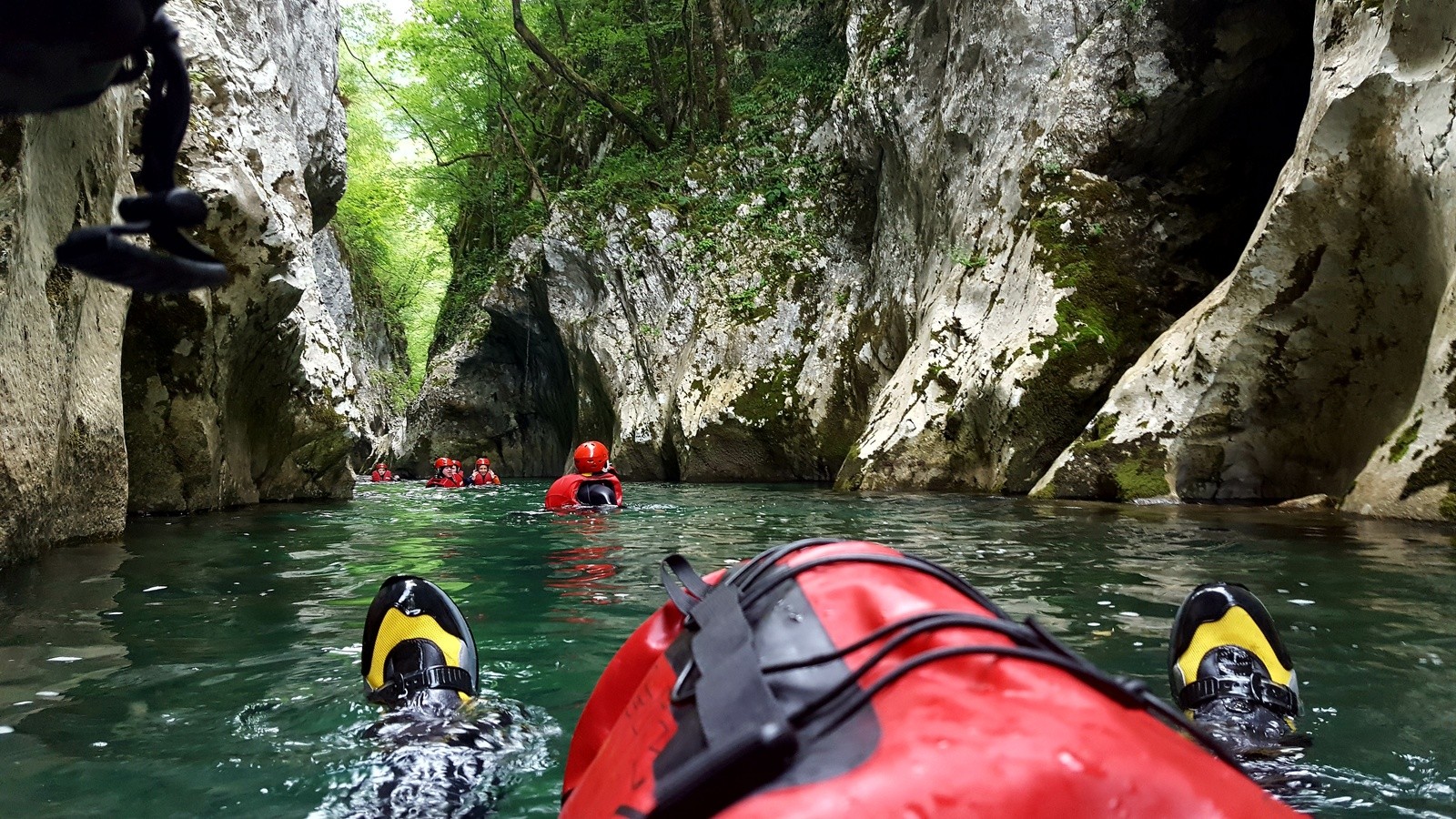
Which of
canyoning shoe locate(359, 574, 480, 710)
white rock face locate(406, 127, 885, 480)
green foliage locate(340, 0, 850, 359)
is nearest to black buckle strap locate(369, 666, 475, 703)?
canyoning shoe locate(359, 574, 480, 710)

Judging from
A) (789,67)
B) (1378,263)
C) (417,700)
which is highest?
(789,67)

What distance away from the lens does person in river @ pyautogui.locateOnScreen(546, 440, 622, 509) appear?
9.09 m

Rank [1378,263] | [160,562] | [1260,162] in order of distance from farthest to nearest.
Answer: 1. [1260,162]
2. [1378,263]
3. [160,562]

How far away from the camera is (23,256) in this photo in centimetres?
422

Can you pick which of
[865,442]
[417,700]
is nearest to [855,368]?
[865,442]

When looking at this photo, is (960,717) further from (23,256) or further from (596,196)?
(596,196)

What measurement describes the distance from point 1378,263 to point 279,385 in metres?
10.7

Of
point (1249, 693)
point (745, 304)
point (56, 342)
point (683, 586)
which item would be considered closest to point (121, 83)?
point (683, 586)

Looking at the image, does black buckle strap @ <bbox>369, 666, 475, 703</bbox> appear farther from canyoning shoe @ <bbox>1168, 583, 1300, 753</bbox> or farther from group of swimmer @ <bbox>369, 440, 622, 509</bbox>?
group of swimmer @ <bbox>369, 440, 622, 509</bbox>

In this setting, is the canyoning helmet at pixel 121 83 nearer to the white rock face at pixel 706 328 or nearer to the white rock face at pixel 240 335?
the white rock face at pixel 240 335

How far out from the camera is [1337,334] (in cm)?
736

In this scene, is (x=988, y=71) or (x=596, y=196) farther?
(x=596, y=196)

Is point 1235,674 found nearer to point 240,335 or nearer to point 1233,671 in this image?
point 1233,671

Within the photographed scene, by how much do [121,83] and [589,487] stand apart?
7632 mm
